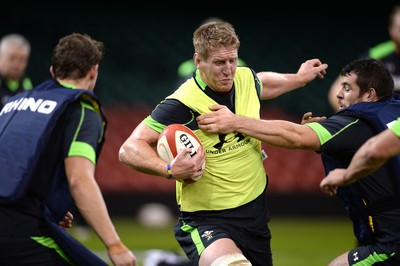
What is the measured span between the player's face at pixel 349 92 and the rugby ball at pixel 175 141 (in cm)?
99

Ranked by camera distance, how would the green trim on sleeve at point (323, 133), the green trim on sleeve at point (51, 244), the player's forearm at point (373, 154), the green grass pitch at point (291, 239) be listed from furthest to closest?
the green grass pitch at point (291, 239), the green trim on sleeve at point (323, 133), the green trim on sleeve at point (51, 244), the player's forearm at point (373, 154)

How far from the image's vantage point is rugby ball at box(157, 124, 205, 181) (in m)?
5.29

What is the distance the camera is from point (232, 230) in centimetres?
552

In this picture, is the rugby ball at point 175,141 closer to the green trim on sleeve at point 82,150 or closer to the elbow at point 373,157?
the green trim on sleeve at point 82,150

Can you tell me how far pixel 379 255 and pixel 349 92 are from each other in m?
1.04

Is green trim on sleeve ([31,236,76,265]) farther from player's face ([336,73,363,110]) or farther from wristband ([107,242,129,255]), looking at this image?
player's face ([336,73,363,110])

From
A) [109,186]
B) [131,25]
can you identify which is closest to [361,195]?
[109,186]

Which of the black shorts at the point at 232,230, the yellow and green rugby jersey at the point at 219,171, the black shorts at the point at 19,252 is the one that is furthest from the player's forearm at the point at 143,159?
the black shorts at the point at 19,252

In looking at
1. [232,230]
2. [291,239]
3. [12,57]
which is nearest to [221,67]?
[232,230]

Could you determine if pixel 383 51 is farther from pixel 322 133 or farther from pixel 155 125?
pixel 155 125

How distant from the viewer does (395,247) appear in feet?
17.3

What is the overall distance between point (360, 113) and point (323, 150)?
32 cm

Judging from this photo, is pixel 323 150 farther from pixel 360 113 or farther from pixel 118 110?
pixel 118 110

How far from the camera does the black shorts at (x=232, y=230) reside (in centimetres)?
547
